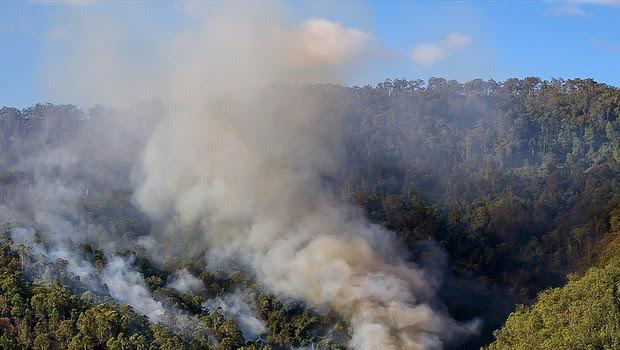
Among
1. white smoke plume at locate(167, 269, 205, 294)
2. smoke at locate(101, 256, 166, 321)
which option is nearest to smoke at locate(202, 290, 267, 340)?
white smoke plume at locate(167, 269, 205, 294)

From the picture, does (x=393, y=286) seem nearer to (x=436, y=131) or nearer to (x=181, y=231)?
(x=181, y=231)

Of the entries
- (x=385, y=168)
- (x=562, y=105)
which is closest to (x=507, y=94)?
(x=562, y=105)

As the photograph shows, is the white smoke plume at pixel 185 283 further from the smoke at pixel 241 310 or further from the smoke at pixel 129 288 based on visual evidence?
the smoke at pixel 129 288

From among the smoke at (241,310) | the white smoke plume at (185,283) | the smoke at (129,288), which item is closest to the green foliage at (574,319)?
the smoke at (241,310)

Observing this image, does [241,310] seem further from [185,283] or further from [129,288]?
[129,288]

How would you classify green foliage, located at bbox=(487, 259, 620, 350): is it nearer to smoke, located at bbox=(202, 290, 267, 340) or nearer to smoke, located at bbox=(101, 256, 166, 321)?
smoke, located at bbox=(202, 290, 267, 340)
